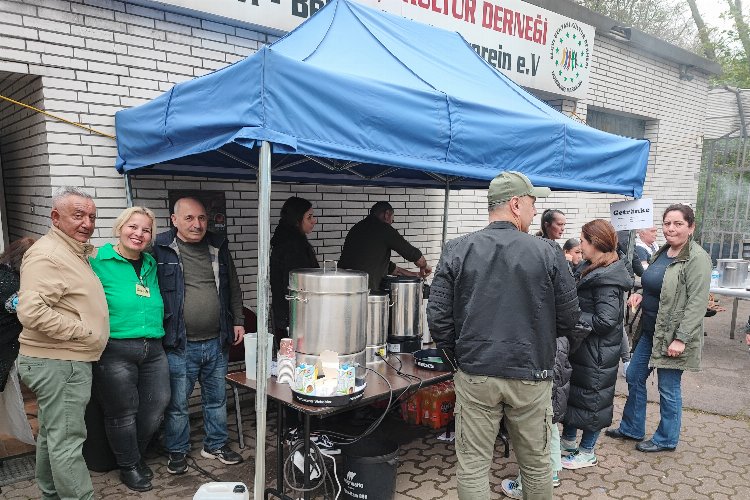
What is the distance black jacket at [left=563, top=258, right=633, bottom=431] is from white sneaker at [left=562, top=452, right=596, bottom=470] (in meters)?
0.31

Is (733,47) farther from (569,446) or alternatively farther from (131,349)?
(131,349)

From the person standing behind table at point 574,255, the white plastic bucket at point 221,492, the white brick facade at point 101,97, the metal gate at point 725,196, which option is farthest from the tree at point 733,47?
the white plastic bucket at point 221,492

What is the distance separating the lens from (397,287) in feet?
12.3

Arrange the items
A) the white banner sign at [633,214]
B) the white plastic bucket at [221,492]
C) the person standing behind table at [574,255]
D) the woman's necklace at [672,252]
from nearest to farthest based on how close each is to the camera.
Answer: the white plastic bucket at [221,492] → the woman's necklace at [672,252] → the white banner sign at [633,214] → the person standing behind table at [574,255]

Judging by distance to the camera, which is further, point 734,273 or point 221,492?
point 734,273

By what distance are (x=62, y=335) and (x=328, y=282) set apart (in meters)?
1.41

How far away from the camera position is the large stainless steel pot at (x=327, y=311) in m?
2.92

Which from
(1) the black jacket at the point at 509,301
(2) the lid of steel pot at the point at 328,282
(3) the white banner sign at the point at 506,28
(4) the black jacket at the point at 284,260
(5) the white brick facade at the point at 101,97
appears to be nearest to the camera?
(1) the black jacket at the point at 509,301

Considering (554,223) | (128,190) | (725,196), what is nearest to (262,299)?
(128,190)

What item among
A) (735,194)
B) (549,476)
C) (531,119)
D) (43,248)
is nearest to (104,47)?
(43,248)

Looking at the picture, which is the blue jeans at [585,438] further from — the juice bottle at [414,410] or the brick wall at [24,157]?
the brick wall at [24,157]

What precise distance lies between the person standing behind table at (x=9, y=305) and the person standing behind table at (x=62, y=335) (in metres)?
0.39

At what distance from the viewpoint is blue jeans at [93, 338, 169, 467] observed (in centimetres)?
309

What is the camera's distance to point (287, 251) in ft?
13.3
